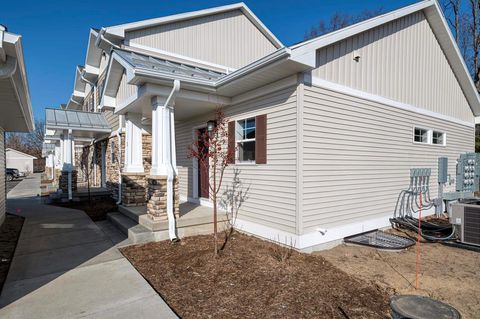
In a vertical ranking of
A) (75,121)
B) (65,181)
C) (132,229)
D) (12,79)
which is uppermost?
(75,121)

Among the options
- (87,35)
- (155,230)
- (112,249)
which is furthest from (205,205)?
(87,35)

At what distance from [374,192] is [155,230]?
5066 millimetres

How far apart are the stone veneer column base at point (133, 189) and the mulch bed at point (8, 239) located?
246 cm

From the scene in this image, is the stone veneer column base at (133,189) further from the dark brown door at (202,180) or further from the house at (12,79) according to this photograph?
the house at (12,79)

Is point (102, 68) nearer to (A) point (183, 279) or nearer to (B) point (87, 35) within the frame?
(B) point (87, 35)

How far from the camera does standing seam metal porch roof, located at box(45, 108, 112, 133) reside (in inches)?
430

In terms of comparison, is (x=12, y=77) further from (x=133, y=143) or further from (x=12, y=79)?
(x=133, y=143)

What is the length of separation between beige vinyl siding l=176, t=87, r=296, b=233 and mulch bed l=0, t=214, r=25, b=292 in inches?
169

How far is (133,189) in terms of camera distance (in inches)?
299

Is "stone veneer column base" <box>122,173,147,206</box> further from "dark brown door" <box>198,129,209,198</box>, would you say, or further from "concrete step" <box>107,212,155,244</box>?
"dark brown door" <box>198,129,209,198</box>

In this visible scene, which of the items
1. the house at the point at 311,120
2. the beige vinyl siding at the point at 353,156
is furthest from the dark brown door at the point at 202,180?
the beige vinyl siding at the point at 353,156

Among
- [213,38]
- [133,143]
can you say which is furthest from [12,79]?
[213,38]

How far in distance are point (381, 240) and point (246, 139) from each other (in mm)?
3705

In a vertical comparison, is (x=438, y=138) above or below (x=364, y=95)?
below
